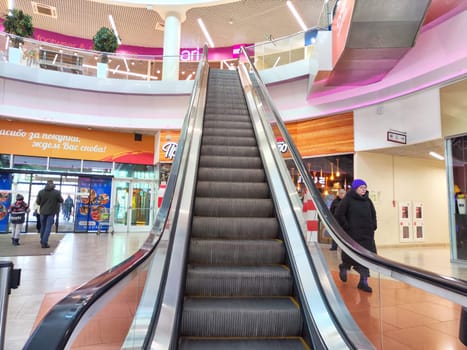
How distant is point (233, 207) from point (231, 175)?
2.67 ft

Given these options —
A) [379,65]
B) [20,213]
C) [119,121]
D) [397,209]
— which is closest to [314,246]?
[379,65]

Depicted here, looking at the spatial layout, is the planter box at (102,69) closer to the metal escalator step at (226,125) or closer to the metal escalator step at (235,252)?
the metal escalator step at (226,125)

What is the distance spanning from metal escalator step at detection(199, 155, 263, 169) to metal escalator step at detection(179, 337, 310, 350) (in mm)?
2844

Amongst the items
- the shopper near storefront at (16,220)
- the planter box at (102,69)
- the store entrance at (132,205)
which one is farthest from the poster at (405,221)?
the planter box at (102,69)

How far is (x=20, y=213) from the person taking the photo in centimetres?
839

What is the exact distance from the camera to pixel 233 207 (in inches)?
155

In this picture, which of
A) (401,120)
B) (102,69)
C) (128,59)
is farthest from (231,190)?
(102,69)

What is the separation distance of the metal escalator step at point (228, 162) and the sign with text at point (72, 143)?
28.5 ft

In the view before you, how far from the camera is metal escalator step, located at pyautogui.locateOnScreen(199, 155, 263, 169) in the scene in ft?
16.3

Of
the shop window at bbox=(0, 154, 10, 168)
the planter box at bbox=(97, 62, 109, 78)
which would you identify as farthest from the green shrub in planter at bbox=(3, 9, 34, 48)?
the shop window at bbox=(0, 154, 10, 168)

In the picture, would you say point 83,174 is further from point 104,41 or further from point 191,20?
point 191,20

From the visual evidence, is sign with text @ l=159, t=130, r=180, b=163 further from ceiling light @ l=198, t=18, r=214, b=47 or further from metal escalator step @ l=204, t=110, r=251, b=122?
ceiling light @ l=198, t=18, r=214, b=47

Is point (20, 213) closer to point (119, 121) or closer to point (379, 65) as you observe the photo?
point (119, 121)

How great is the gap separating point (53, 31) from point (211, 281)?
693 inches
